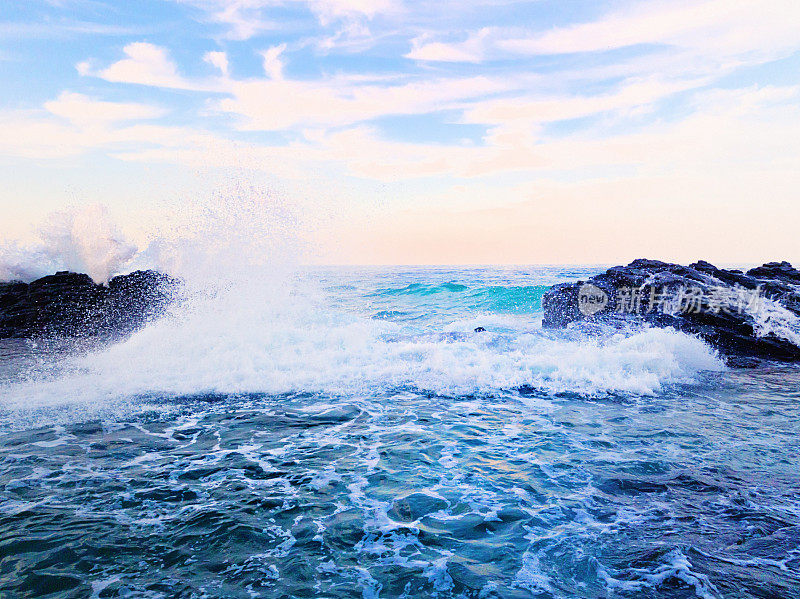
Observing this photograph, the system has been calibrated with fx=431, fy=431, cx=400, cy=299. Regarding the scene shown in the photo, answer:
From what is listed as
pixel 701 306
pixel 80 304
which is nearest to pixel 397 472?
pixel 701 306

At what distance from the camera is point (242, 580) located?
319 centimetres

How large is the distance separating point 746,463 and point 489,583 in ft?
12.9

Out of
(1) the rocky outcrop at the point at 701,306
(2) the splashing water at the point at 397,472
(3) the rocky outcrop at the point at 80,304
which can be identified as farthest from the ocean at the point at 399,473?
(3) the rocky outcrop at the point at 80,304

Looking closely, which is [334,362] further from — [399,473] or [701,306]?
[701,306]

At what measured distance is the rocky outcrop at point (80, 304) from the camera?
51.5 ft

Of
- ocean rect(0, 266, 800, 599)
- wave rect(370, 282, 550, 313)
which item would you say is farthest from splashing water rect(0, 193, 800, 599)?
wave rect(370, 282, 550, 313)

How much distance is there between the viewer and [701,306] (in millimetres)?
12570

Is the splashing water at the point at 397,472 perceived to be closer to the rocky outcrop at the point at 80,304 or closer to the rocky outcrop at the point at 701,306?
the rocky outcrop at the point at 701,306

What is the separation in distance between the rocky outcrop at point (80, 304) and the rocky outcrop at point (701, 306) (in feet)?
47.6

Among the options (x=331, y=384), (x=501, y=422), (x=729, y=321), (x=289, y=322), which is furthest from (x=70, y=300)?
(x=729, y=321)

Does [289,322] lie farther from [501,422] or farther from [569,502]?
[569,502]

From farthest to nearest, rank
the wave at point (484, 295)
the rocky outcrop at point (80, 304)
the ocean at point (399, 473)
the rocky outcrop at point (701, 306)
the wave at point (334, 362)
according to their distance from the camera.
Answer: the wave at point (484, 295) < the rocky outcrop at point (80, 304) < the rocky outcrop at point (701, 306) < the wave at point (334, 362) < the ocean at point (399, 473)

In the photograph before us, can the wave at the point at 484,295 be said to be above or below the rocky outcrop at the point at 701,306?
below

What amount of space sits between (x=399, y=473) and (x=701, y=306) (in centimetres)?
1173
